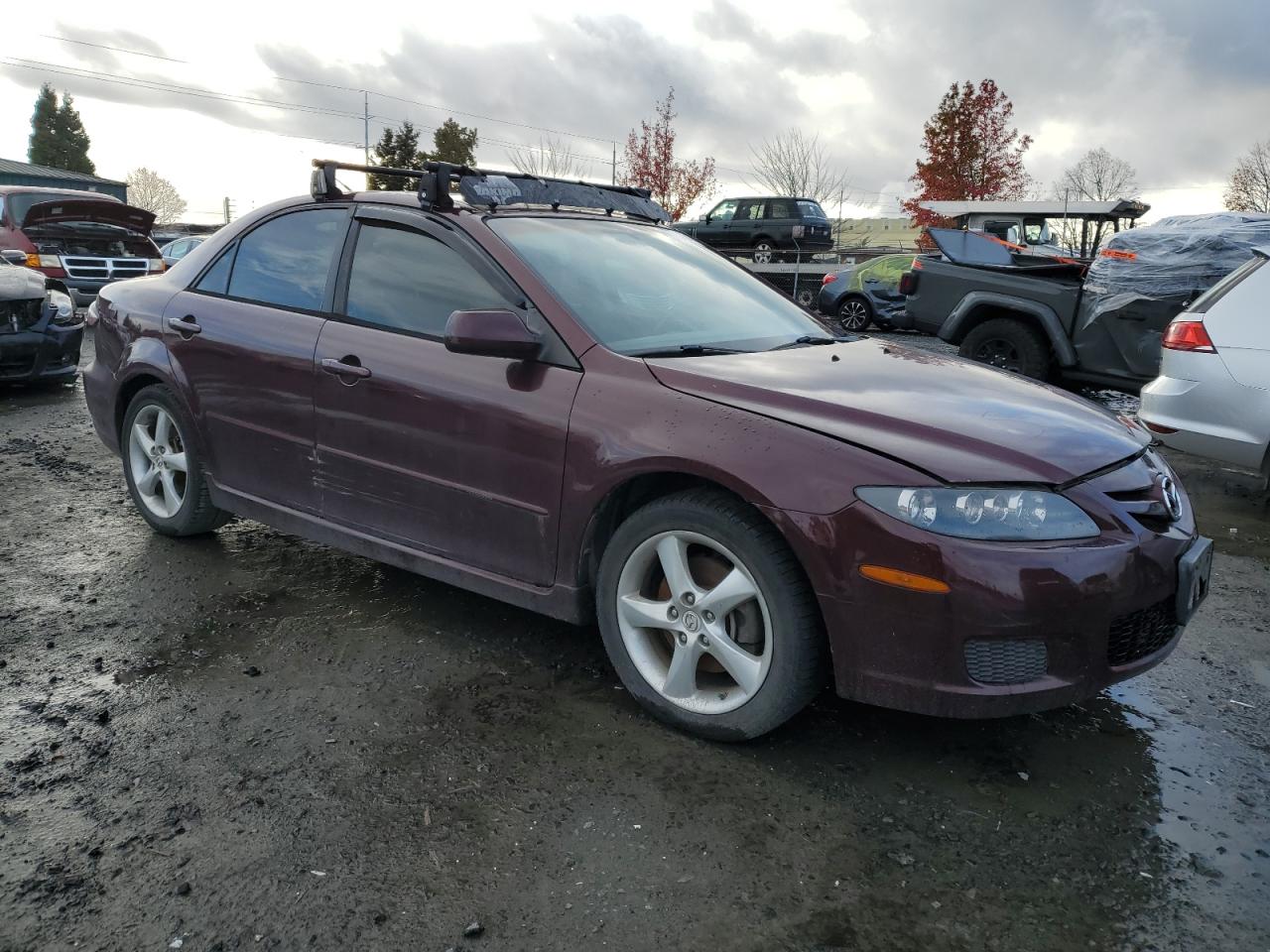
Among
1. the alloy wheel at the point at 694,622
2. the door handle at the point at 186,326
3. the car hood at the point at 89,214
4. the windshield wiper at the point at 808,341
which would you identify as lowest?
the alloy wheel at the point at 694,622

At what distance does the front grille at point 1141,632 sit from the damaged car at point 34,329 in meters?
8.48

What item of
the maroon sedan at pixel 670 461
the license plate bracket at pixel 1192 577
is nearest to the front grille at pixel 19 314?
the maroon sedan at pixel 670 461

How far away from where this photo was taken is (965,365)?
3.54m

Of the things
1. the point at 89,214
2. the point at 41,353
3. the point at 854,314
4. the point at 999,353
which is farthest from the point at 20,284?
the point at 854,314

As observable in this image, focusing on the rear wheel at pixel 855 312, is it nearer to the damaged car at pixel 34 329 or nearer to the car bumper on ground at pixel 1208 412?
the car bumper on ground at pixel 1208 412

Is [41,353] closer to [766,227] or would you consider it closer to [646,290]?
[646,290]

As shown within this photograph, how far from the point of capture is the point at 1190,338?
18.2 feet

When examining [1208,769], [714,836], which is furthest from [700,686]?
[1208,769]

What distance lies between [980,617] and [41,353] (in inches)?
329

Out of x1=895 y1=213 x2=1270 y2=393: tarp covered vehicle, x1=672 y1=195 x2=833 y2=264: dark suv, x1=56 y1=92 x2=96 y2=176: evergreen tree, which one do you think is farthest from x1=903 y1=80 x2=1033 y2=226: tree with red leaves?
x1=56 y1=92 x2=96 y2=176: evergreen tree

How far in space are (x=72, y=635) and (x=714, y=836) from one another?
253cm

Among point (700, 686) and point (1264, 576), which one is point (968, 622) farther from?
point (1264, 576)

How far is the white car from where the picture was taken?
5316 mm

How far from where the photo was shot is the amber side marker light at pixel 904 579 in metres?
2.44
